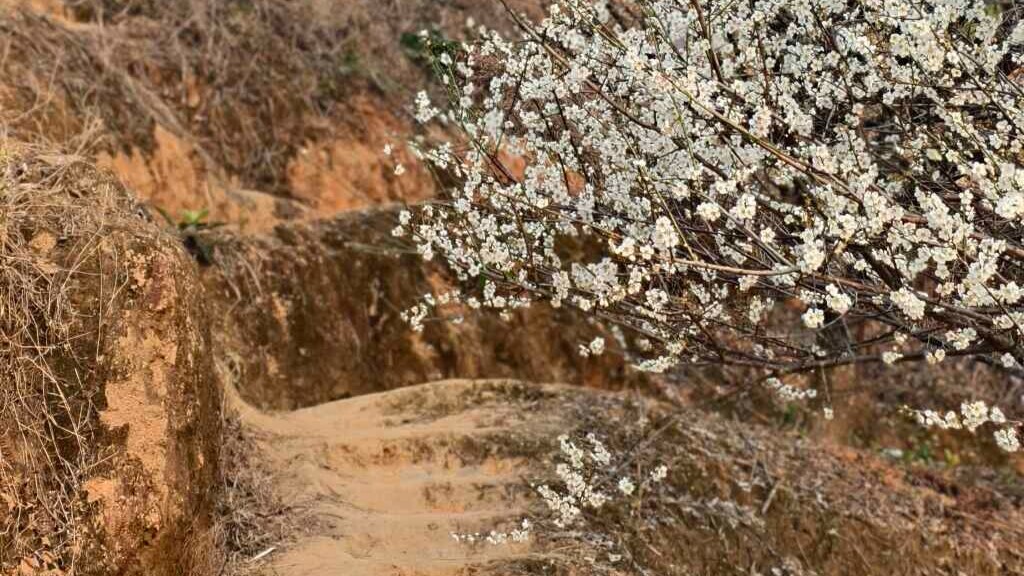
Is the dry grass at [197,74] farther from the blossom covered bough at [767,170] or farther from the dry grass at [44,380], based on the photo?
the blossom covered bough at [767,170]

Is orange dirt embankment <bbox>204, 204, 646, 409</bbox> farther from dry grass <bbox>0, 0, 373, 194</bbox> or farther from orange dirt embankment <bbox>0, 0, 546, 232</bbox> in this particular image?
dry grass <bbox>0, 0, 373, 194</bbox>

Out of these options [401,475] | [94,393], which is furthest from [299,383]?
[94,393]

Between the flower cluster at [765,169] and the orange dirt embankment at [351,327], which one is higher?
the flower cluster at [765,169]

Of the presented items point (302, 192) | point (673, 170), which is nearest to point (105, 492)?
point (673, 170)

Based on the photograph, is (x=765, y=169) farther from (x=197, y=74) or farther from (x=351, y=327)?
(x=197, y=74)

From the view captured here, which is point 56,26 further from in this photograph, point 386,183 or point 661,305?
point 661,305

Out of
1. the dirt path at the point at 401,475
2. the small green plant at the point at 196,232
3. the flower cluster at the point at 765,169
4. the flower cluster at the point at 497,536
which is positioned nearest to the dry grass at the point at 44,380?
the dirt path at the point at 401,475
